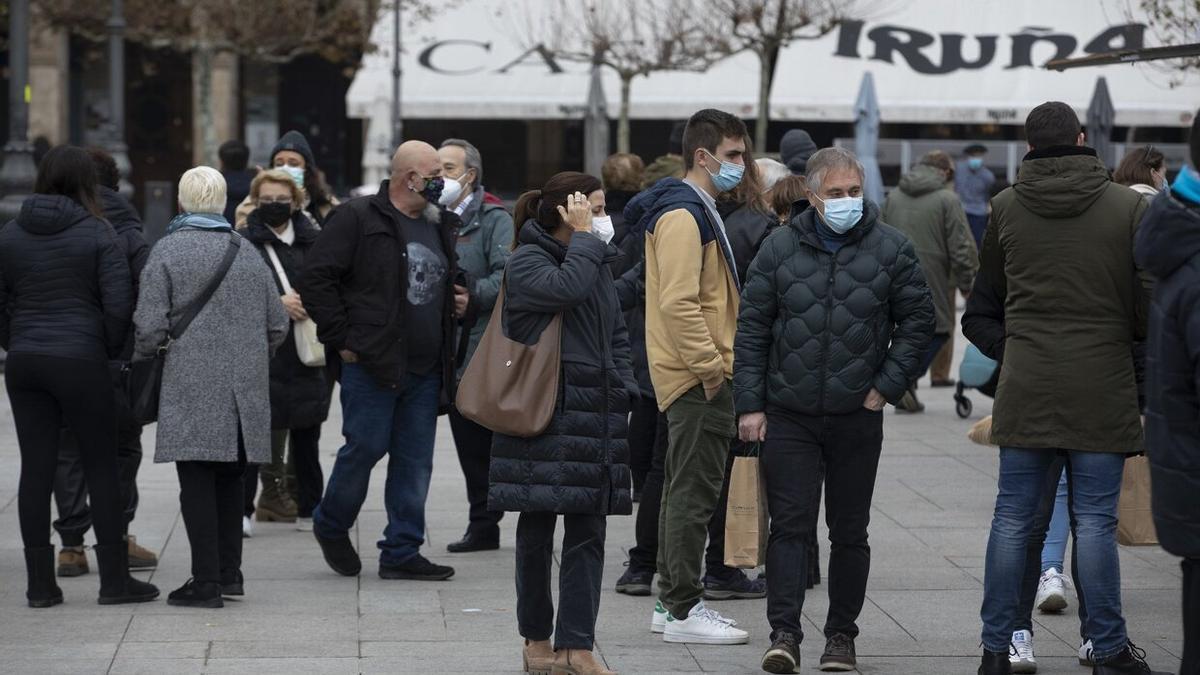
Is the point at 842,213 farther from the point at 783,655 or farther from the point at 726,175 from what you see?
the point at 783,655

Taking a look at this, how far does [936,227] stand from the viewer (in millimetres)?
13656

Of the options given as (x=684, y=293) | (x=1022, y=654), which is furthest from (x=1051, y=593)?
(x=684, y=293)

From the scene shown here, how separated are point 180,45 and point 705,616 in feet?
88.9

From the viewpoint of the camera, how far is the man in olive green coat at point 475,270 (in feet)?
27.1

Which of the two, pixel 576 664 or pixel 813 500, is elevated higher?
pixel 813 500

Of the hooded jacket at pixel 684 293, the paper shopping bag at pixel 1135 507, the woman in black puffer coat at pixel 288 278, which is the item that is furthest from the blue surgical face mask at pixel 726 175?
the woman in black puffer coat at pixel 288 278

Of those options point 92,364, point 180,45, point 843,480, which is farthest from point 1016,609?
point 180,45

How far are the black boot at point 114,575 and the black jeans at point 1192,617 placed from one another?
4234 mm

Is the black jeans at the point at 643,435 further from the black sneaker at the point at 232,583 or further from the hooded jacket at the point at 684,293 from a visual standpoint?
→ the black sneaker at the point at 232,583

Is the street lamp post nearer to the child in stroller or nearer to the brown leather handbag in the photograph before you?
the child in stroller

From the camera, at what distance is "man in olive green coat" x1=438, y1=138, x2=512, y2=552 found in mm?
8250

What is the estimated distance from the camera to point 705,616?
6.74 m

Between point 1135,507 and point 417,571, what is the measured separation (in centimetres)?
291

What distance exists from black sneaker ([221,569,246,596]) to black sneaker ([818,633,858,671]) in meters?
2.46
